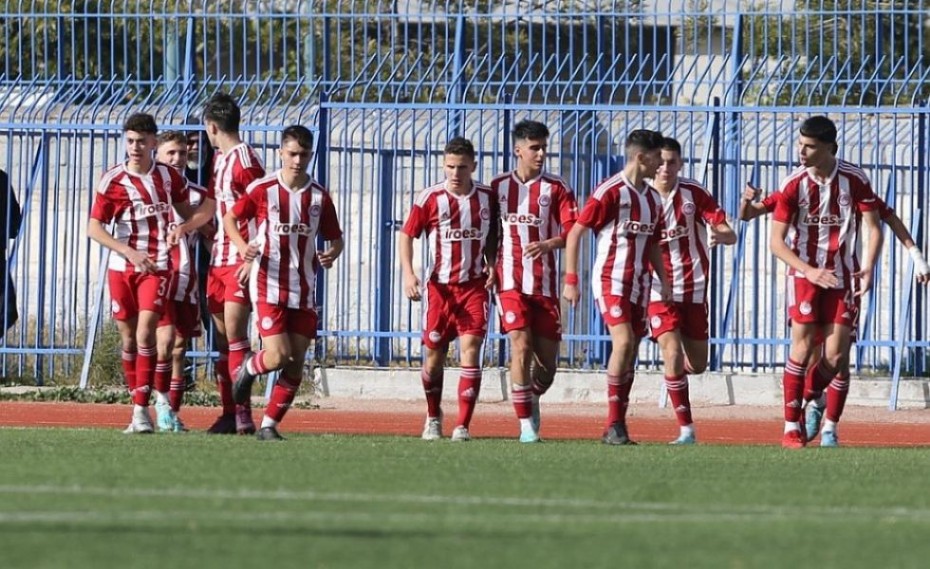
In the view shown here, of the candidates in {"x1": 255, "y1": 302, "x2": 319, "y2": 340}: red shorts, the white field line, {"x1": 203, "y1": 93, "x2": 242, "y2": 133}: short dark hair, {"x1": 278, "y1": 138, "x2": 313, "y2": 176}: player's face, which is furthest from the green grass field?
{"x1": 203, "y1": 93, "x2": 242, "y2": 133}: short dark hair

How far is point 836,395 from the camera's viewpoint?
12734 mm

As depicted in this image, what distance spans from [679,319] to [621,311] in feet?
1.60

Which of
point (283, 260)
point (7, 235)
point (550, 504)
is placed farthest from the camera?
point (7, 235)

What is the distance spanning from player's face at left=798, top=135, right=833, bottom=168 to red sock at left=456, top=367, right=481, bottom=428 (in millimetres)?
2422

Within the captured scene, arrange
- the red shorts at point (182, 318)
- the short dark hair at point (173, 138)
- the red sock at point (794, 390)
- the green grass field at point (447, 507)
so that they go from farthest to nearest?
the short dark hair at point (173, 138), the red shorts at point (182, 318), the red sock at point (794, 390), the green grass field at point (447, 507)

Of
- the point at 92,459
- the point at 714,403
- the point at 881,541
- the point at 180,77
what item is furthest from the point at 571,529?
the point at 180,77

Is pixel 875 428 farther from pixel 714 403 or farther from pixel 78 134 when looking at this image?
pixel 78 134

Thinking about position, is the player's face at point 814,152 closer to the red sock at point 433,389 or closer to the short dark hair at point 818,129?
the short dark hair at point 818,129

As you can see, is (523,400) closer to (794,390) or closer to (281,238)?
(794,390)

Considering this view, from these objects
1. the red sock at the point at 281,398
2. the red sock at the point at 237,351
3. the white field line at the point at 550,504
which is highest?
the red sock at the point at 237,351

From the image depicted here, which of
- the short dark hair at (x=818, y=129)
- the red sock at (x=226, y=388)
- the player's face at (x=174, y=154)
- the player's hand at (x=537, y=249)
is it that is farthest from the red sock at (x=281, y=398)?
the short dark hair at (x=818, y=129)

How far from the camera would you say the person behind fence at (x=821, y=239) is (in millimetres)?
12336

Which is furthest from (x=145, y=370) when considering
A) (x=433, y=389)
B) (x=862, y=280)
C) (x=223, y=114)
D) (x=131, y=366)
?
(x=862, y=280)

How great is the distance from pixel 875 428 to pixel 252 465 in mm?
7012
